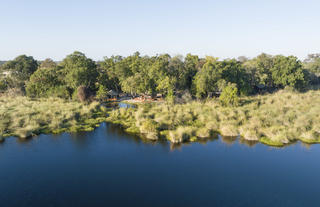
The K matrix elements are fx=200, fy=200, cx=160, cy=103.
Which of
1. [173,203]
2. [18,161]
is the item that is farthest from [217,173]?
[18,161]

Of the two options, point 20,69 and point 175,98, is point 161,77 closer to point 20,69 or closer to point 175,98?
A: point 175,98

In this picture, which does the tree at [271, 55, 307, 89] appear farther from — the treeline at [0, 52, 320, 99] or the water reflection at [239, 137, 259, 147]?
the water reflection at [239, 137, 259, 147]

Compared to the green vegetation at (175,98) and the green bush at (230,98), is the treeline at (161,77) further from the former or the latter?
the green bush at (230,98)

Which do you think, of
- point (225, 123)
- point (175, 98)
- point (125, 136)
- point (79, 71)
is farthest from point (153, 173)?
point (79, 71)

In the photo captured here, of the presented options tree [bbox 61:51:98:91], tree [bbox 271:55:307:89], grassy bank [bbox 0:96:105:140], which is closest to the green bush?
grassy bank [bbox 0:96:105:140]

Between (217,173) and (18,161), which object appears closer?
(217,173)

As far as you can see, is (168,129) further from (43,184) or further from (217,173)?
(43,184)
